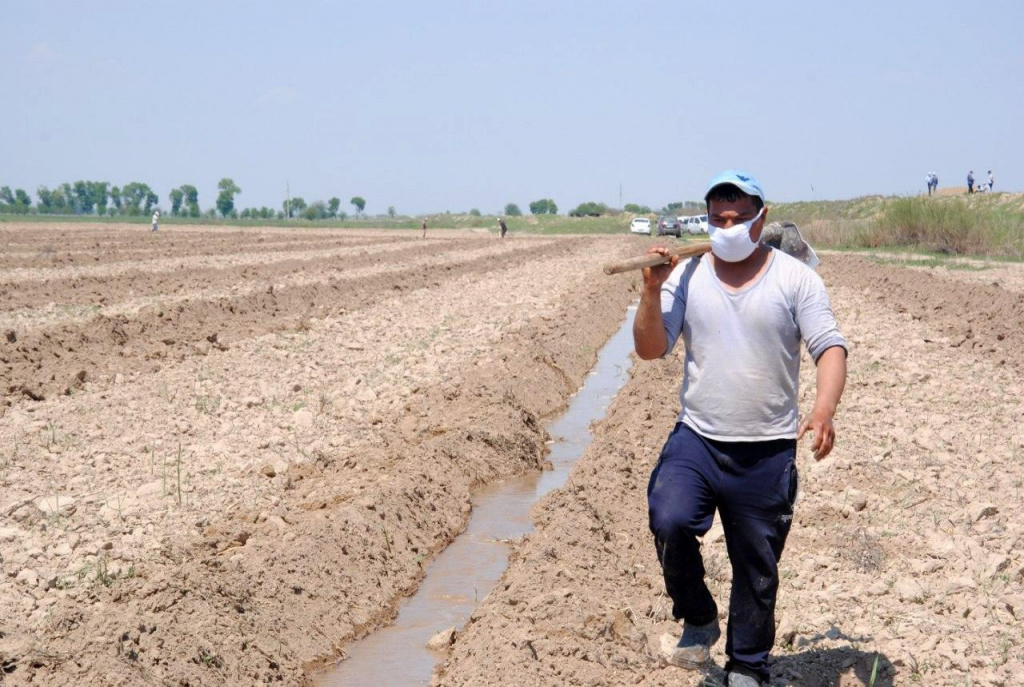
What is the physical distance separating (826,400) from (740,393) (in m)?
0.32

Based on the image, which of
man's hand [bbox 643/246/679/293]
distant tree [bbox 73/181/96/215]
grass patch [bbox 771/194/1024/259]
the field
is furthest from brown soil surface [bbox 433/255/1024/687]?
distant tree [bbox 73/181/96/215]

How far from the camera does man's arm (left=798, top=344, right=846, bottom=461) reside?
14.4 ft

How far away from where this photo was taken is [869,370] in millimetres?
13422

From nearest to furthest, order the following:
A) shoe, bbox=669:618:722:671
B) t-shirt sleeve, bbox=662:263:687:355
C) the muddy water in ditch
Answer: t-shirt sleeve, bbox=662:263:687:355 → shoe, bbox=669:618:722:671 → the muddy water in ditch

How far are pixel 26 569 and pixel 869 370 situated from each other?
9580mm

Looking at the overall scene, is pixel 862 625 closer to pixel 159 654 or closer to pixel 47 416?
pixel 159 654

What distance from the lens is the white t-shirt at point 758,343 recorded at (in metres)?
4.54

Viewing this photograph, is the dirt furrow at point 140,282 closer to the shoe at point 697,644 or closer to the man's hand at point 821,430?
the shoe at point 697,644

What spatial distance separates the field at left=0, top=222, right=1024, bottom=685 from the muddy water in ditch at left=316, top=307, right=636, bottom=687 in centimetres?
15

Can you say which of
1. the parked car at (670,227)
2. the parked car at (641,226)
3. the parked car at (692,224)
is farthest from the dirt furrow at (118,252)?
the parked car at (641,226)

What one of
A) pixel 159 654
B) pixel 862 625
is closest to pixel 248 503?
pixel 159 654

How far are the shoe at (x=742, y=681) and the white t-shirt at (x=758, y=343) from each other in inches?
37.2

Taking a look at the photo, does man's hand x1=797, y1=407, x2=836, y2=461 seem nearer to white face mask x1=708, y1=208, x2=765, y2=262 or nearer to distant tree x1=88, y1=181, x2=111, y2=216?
white face mask x1=708, y1=208, x2=765, y2=262

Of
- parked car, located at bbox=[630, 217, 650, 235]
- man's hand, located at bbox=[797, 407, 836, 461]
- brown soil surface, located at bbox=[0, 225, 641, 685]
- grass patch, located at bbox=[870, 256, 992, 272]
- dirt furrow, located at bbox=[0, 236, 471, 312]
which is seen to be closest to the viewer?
man's hand, located at bbox=[797, 407, 836, 461]
